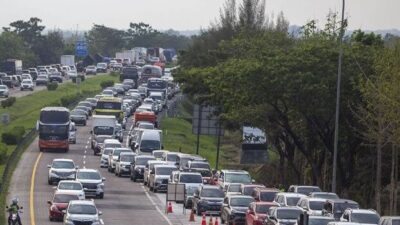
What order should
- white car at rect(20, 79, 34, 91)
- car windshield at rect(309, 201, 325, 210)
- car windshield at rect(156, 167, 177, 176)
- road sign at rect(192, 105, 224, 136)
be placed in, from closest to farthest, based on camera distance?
car windshield at rect(309, 201, 325, 210), car windshield at rect(156, 167, 177, 176), road sign at rect(192, 105, 224, 136), white car at rect(20, 79, 34, 91)

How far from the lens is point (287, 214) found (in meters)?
45.2

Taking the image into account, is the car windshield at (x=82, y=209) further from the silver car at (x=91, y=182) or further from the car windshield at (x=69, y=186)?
the silver car at (x=91, y=182)

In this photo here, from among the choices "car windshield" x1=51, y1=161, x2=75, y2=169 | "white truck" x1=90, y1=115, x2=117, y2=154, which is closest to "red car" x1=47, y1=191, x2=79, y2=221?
"car windshield" x1=51, y1=161, x2=75, y2=169

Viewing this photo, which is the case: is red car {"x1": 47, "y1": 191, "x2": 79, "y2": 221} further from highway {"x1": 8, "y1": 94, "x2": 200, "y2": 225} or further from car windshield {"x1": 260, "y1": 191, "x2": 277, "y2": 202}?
car windshield {"x1": 260, "y1": 191, "x2": 277, "y2": 202}

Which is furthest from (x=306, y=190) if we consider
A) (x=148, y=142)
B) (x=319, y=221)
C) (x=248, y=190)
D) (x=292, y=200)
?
(x=148, y=142)

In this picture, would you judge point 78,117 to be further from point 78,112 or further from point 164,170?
point 164,170

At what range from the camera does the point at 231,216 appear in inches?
2029

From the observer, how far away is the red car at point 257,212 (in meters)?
47.8

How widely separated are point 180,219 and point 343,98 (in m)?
17.0

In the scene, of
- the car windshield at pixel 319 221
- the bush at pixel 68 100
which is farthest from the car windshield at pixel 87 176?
the bush at pixel 68 100

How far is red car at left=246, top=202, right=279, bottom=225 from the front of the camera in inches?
1880

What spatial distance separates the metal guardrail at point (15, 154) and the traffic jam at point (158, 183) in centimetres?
188

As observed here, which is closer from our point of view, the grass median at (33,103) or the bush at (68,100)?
the grass median at (33,103)

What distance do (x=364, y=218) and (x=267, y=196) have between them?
10950mm
